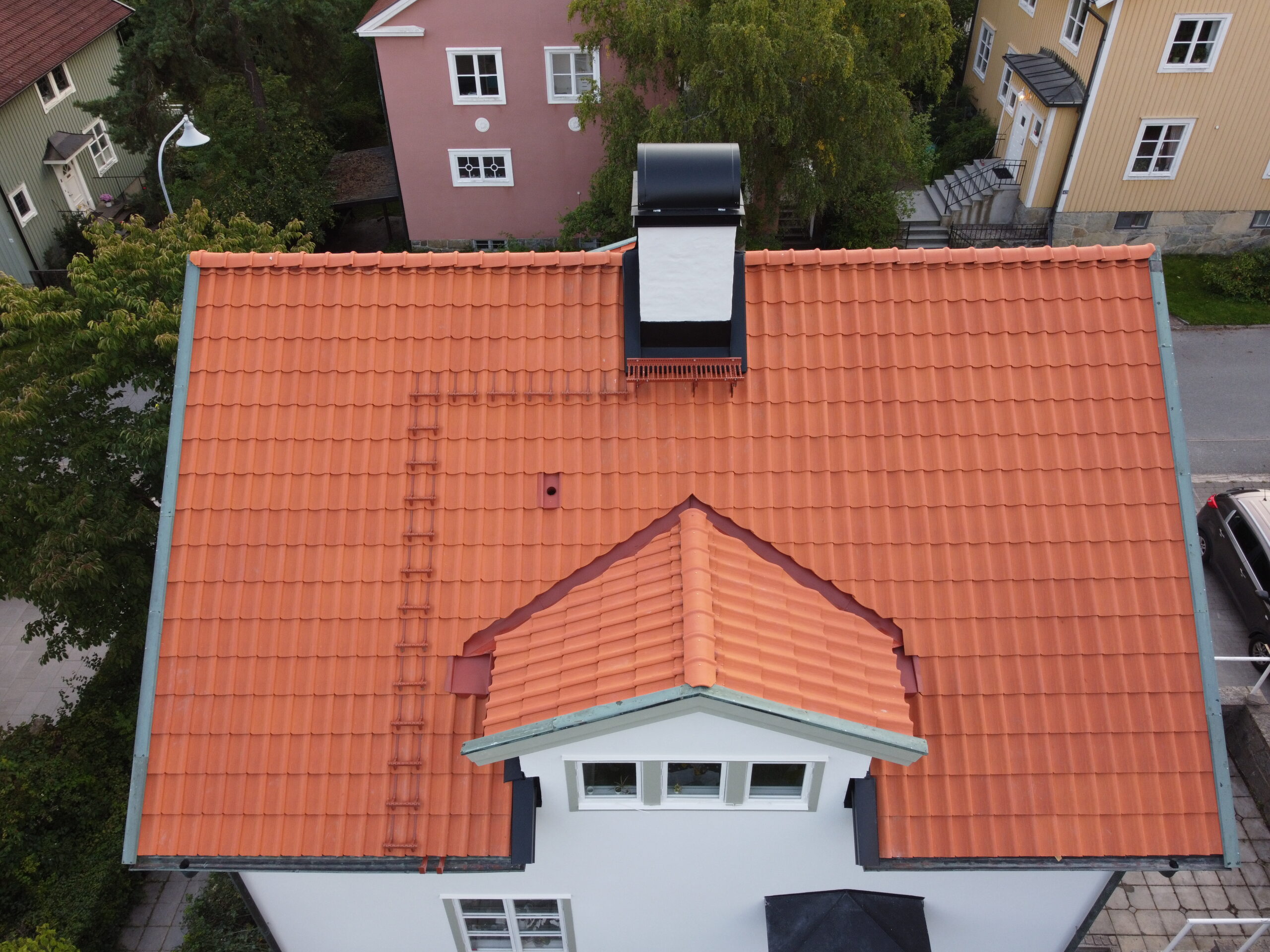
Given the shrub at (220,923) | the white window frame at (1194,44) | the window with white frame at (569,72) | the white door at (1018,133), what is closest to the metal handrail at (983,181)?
the white door at (1018,133)

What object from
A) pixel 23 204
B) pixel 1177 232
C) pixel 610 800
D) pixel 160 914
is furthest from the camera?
pixel 23 204

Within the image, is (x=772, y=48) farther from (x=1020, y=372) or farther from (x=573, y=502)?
(x=573, y=502)

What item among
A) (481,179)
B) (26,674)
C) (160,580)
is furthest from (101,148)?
(160,580)

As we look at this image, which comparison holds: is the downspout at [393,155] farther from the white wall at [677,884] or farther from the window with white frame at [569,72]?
the white wall at [677,884]

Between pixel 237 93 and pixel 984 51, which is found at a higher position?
pixel 237 93

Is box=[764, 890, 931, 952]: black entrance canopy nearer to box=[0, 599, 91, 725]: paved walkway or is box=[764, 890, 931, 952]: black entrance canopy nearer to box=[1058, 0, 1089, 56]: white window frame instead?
box=[0, 599, 91, 725]: paved walkway

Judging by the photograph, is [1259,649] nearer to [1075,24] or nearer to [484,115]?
[1075,24]

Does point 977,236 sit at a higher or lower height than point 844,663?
lower

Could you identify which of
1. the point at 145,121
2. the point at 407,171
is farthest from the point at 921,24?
the point at 145,121
